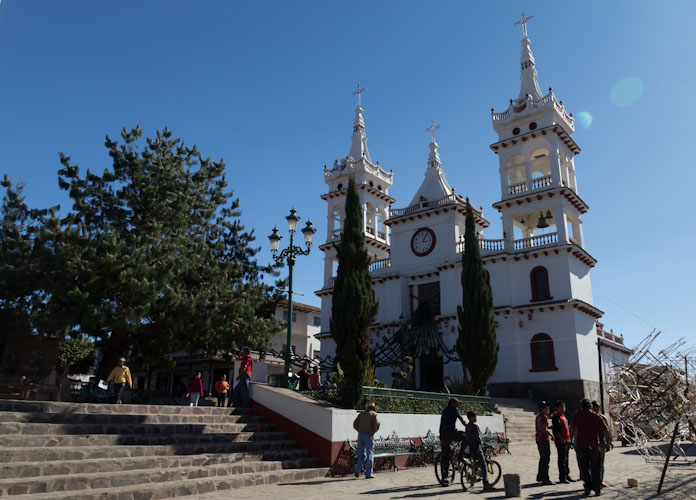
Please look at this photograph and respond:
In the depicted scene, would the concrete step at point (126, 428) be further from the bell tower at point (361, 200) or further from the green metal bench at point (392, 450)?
the bell tower at point (361, 200)

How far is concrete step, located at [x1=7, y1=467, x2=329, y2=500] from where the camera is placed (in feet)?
27.9

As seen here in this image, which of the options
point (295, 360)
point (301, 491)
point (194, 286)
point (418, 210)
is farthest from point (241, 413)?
point (418, 210)

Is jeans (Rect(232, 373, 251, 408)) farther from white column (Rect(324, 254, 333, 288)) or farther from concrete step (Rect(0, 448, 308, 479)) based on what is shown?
white column (Rect(324, 254, 333, 288))

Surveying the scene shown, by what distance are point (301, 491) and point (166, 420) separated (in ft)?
14.6

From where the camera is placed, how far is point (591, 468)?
9789mm

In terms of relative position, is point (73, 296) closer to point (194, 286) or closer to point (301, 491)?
point (194, 286)

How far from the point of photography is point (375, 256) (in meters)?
37.8

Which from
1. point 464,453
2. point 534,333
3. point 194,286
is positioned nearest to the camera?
point 464,453

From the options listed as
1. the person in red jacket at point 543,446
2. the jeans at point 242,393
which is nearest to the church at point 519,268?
the jeans at point 242,393

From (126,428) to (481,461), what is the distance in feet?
23.9

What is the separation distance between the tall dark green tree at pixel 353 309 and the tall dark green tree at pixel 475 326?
7.25 m

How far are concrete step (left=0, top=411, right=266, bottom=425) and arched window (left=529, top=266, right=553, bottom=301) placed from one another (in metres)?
20.0

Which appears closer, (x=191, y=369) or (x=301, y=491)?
(x=301, y=491)

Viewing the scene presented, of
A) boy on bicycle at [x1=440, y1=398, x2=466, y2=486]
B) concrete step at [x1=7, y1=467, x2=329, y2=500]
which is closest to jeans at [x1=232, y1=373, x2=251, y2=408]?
concrete step at [x1=7, y1=467, x2=329, y2=500]
